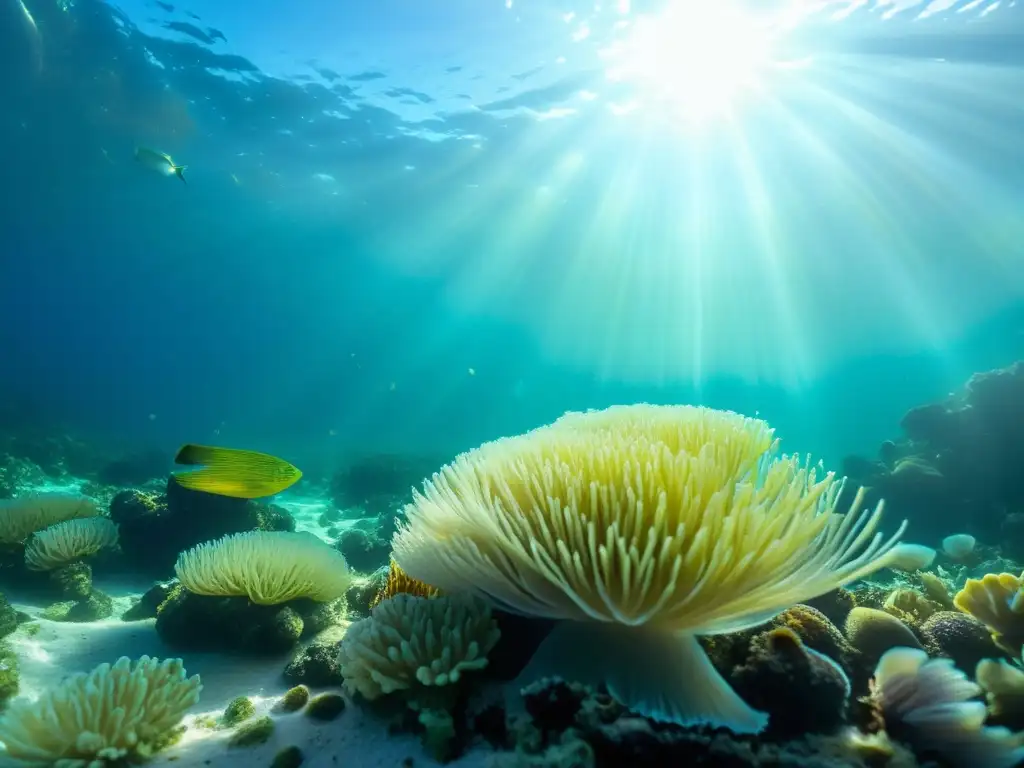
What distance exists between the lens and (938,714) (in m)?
1.89

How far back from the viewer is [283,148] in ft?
100

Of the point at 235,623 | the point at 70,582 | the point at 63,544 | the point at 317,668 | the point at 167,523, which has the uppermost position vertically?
the point at 167,523

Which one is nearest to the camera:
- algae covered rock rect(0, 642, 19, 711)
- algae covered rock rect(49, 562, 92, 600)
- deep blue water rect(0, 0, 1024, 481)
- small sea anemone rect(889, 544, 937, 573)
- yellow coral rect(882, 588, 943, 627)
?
algae covered rock rect(0, 642, 19, 711)

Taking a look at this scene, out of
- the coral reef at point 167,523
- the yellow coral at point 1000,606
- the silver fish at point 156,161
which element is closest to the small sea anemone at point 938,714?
the yellow coral at point 1000,606

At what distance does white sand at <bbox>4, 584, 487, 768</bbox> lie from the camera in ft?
7.35

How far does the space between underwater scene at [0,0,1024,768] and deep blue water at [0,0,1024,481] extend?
278mm

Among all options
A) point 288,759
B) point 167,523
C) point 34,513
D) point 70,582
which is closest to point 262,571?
point 288,759

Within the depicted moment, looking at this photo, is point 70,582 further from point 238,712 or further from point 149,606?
point 238,712

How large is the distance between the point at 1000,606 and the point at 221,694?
4.78 metres

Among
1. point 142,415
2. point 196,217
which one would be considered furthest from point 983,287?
point 142,415

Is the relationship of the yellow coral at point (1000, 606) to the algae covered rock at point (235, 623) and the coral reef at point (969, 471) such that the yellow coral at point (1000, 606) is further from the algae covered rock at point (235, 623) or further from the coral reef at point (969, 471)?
the coral reef at point (969, 471)

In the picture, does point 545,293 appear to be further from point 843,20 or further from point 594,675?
point 594,675

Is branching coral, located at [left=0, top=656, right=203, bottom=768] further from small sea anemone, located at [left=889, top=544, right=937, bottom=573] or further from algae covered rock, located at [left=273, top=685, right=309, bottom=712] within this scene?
small sea anemone, located at [left=889, top=544, right=937, bottom=573]

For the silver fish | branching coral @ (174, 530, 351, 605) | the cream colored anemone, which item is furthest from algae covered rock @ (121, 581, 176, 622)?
the silver fish
